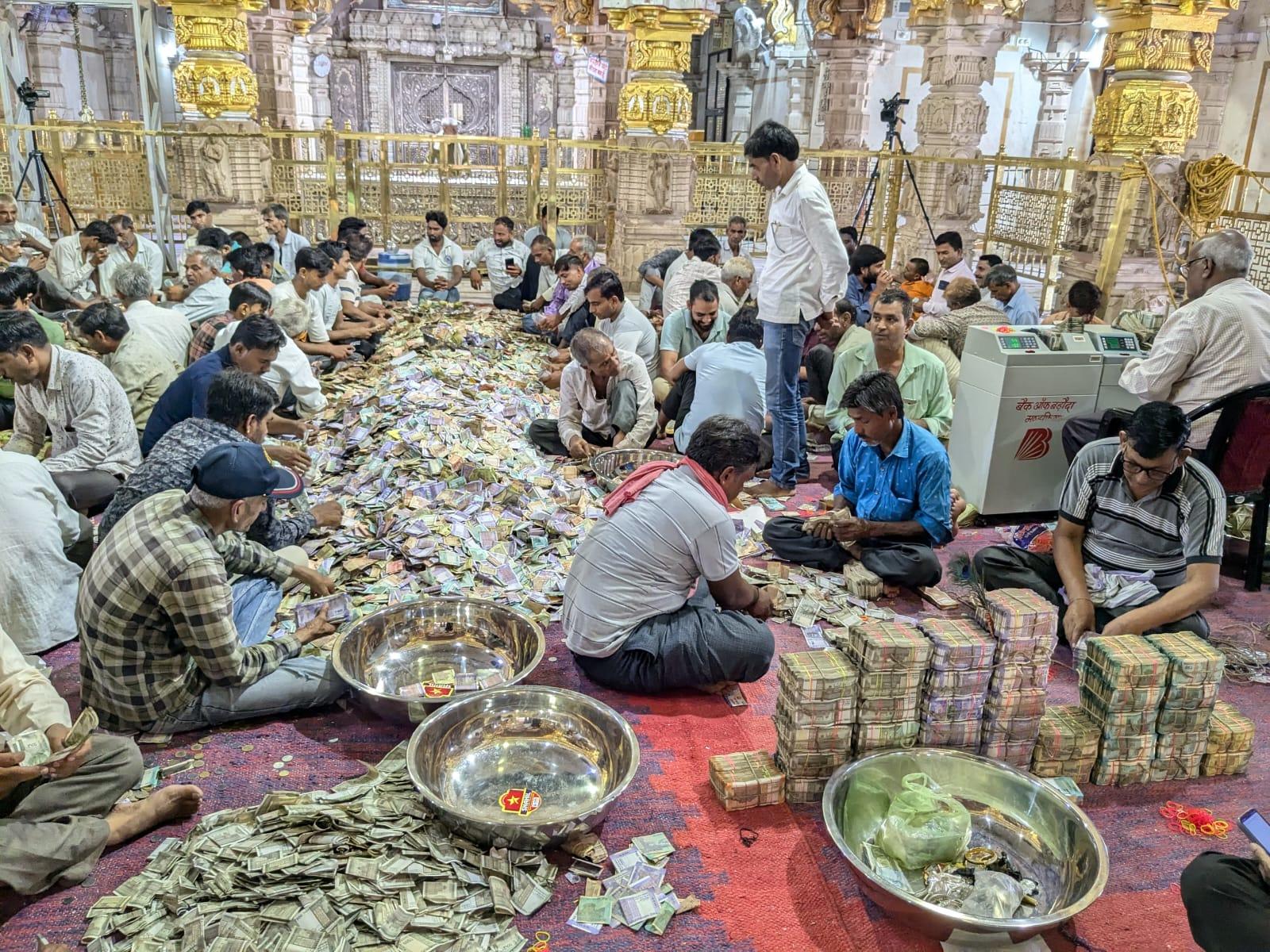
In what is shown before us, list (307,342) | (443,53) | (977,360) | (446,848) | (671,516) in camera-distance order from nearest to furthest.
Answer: (446,848) → (671,516) → (977,360) → (307,342) → (443,53)

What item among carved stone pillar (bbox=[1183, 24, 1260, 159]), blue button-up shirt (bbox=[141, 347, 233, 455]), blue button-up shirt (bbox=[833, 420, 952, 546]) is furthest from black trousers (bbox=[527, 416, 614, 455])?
carved stone pillar (bbox=[1183, 24, 1260, 159])

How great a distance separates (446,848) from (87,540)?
270 cm

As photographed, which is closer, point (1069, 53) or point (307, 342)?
point (307, 342)

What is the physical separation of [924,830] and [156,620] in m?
2.49

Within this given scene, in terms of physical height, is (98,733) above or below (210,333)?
below

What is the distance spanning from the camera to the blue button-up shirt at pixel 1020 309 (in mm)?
7203

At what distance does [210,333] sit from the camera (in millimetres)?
5699

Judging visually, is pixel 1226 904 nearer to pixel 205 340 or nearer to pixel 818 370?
pixel 818 370

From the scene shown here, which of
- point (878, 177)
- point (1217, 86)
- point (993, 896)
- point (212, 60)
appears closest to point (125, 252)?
point (212, 60)

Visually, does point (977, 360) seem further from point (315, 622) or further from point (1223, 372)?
point (315, 622)

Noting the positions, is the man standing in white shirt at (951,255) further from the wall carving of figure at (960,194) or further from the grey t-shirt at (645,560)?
the grey t-shirt at (645,560)

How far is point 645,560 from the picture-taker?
3.38 meters

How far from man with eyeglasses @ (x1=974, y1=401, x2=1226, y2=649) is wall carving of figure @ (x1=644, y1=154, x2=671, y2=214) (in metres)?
7.78

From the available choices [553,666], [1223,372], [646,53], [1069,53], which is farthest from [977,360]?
[1069,53]
